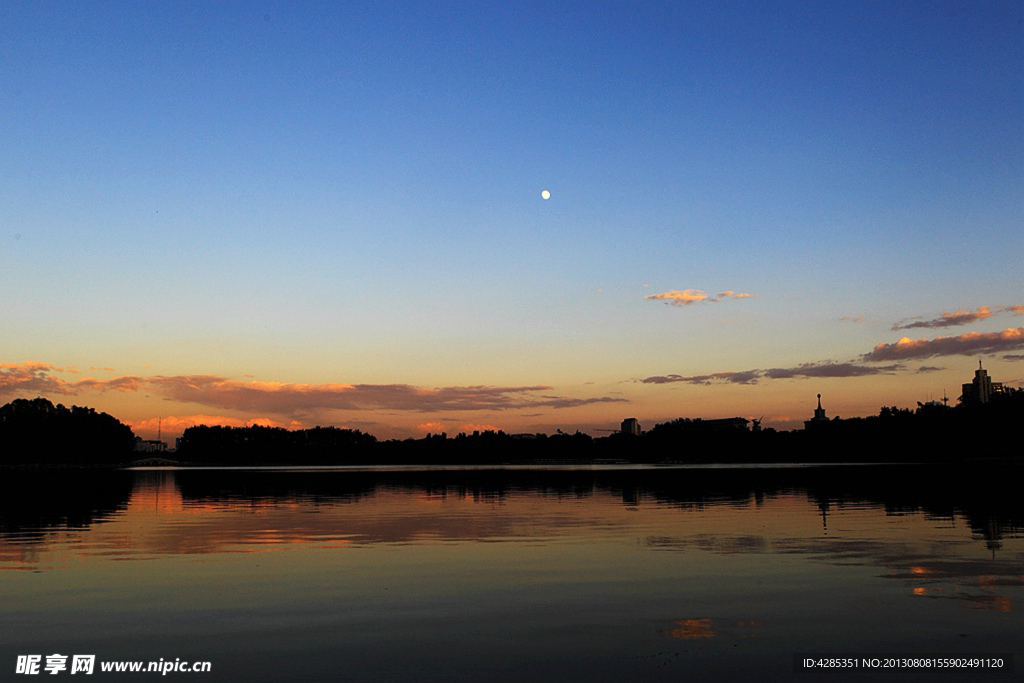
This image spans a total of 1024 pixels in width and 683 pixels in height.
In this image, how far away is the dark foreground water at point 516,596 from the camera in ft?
48.1

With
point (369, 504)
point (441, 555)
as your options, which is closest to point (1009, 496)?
point (369, 504)

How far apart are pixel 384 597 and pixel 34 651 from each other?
766 centimetres

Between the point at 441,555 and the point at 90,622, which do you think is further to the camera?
the point at 441,555

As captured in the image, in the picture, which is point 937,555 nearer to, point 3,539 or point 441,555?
point 441,555

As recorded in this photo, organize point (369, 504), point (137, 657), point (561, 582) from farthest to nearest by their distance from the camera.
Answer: point (369, 504) → point (561, 582) → point (137, 657)

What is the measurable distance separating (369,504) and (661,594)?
38650mm

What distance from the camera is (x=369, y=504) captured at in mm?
56844

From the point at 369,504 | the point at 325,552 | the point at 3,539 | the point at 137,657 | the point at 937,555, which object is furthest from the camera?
the point at 369,504

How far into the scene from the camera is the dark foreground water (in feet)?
48.1

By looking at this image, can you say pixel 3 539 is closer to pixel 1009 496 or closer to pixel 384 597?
pixel 384 597

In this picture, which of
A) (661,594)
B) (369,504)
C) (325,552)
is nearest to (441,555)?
(325,552)

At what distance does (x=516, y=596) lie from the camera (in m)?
20.8

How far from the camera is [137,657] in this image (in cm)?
1514

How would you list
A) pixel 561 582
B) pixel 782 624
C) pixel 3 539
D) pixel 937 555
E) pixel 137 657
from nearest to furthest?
1. pixel 137 657
2. pixel 782 624
3. pixel 561 582
4. pixel 937 555
5. pixel 3 539
